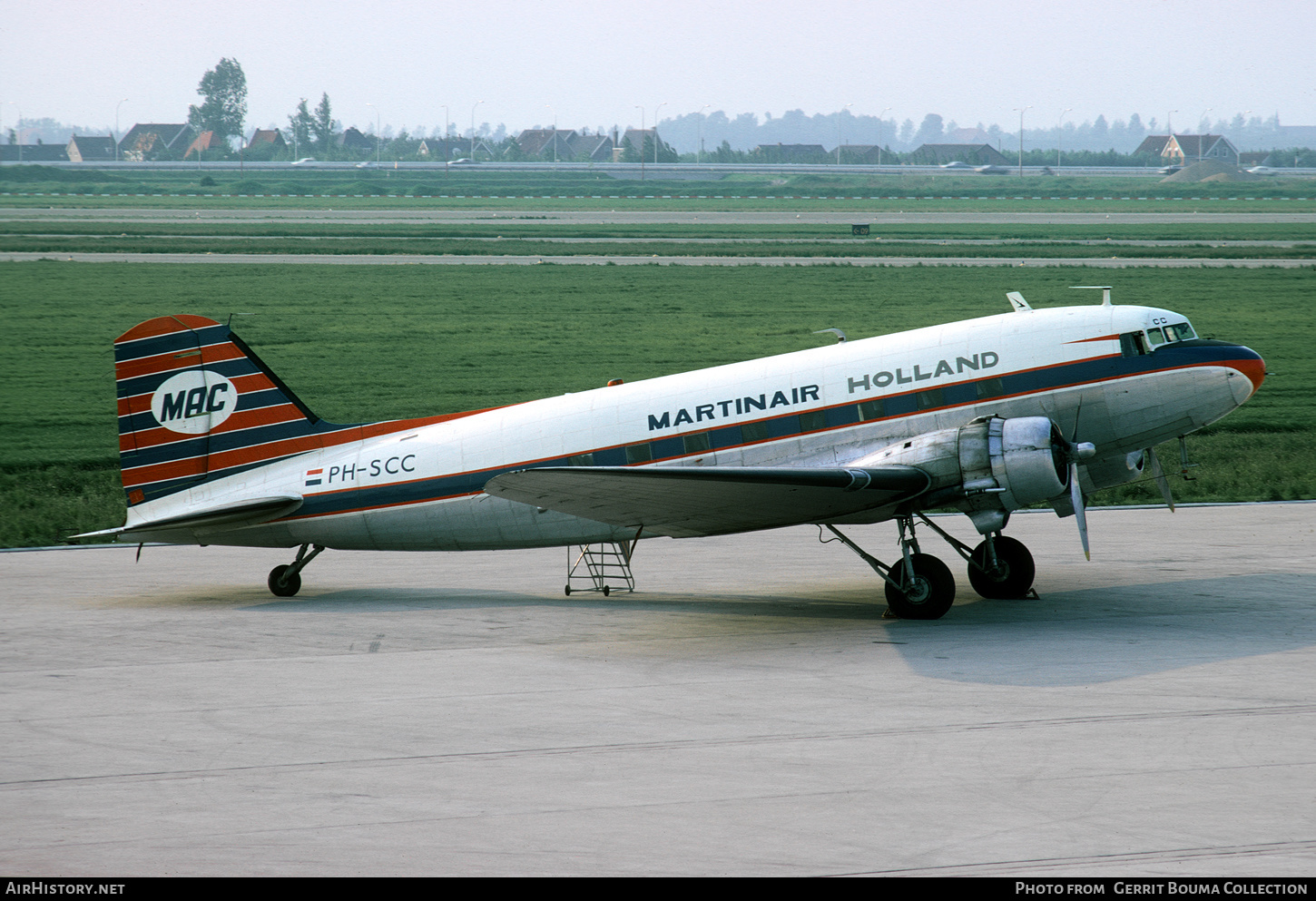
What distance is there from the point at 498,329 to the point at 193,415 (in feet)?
121

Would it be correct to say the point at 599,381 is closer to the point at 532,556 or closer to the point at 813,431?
the point at 532,556

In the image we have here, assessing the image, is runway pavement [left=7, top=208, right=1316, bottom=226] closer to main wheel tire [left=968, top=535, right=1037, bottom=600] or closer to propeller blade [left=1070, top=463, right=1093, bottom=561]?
main wheel tire [left=968, top=535, right=1037, bottom=600]

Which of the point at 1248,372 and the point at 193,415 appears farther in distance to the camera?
the point at 193,415

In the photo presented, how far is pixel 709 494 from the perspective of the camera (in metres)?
17.4

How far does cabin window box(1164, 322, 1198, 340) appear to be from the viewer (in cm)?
1914

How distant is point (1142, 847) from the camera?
10.3m

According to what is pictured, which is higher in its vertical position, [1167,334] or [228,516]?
[1167,334]

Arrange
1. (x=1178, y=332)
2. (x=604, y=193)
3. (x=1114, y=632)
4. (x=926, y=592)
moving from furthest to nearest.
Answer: (x=604, y=193) → (x=1178, y=332) → (x=926, y=592) → (x=1114, y=632)

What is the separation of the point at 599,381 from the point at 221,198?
13010 cm

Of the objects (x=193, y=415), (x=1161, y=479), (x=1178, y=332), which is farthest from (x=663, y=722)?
(x=193, y=415)

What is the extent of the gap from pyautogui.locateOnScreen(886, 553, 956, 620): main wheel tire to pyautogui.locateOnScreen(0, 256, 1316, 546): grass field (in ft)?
40.5

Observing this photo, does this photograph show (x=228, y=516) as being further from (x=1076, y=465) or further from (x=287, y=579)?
(x=1076, y=465)

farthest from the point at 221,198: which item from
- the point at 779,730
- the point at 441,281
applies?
the point at 779,730

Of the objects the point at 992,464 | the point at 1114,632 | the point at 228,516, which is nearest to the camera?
the point at 1114,632
